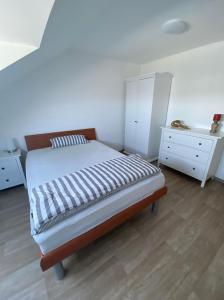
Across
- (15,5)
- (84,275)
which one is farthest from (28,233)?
(15,5)

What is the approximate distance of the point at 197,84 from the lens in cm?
254

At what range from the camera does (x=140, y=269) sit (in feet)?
4.14

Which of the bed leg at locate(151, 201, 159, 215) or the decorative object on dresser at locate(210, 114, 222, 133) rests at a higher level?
the decorative object on dresser at locate(210, 114, 222, 133)

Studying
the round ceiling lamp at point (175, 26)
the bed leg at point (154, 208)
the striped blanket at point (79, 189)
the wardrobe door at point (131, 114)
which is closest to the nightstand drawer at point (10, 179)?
the striped blanket at point (79, 189)

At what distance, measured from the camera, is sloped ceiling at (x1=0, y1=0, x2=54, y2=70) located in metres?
0.86

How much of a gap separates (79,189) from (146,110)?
2.30 metres

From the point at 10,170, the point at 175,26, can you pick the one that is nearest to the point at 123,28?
the point at 175,26

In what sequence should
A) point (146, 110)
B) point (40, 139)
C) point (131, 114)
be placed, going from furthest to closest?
point (131, 114), point (146, 110), point (40, 139)

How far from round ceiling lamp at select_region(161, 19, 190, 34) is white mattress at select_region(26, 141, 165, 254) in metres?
1.79

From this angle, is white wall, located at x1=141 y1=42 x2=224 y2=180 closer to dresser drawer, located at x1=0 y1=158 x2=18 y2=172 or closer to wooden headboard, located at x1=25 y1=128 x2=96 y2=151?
wooden headboard, located at x1=25 y1=128 x2=96 y2=151

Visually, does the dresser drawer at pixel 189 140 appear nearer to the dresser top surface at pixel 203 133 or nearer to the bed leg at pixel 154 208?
the dresser top surface at pixel 203 133

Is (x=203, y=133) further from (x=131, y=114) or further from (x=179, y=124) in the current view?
(x=131, y=114)

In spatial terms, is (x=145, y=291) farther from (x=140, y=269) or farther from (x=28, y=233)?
(x=28, y=233)

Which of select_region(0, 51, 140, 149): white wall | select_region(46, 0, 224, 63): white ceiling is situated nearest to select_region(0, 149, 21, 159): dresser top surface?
select_region(0, 51, 140, 149): white wall
